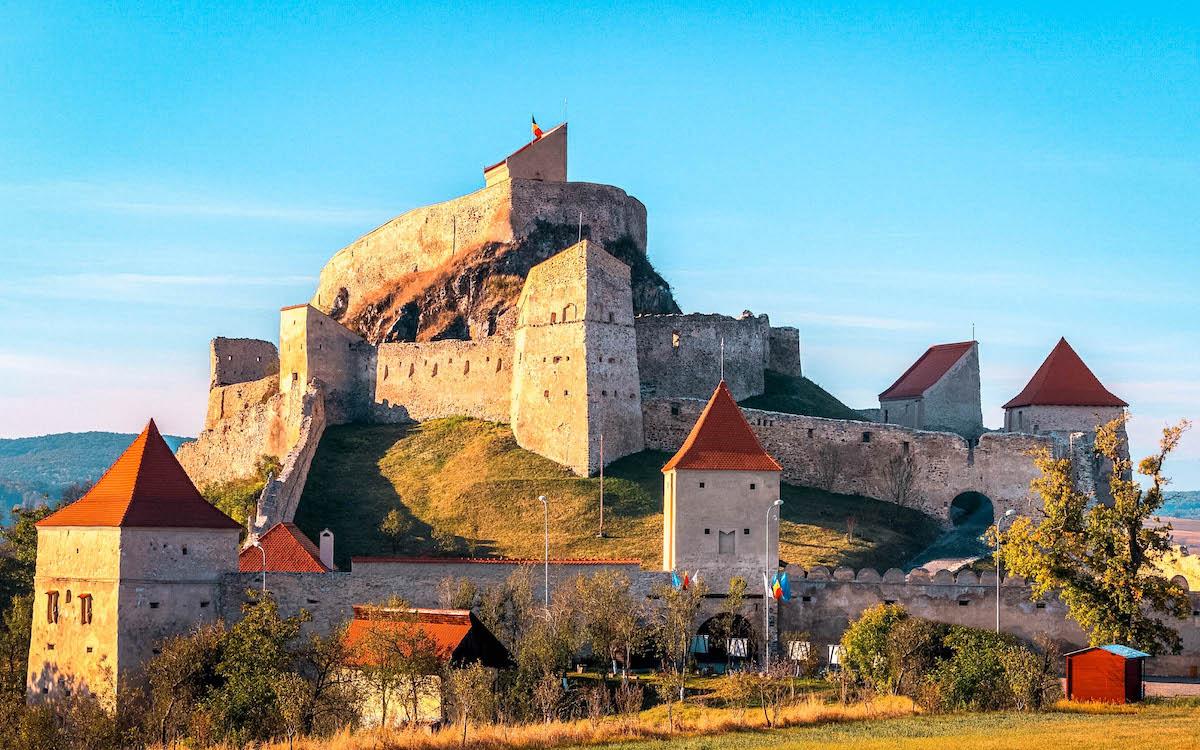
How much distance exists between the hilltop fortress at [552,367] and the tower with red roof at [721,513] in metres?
14.9

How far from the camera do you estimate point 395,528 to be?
A: 61.8 meters

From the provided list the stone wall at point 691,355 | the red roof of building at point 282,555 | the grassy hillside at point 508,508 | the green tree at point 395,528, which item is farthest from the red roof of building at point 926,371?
the red roof of building at point 282,555

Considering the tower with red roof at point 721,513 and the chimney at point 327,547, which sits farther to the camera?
the chimney at point 327,547

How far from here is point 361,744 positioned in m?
38.6

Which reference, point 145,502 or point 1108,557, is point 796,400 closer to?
point 1108,557

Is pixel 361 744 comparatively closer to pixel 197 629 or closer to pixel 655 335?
pixel 197 629

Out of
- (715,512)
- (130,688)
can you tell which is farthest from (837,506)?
(130,688)

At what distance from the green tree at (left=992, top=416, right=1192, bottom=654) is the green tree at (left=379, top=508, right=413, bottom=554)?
2280cm

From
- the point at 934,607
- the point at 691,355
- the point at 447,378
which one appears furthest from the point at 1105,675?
the point at 447,378

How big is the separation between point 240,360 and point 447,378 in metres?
15.2

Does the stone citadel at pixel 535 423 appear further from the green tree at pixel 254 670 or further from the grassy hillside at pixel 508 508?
the green tree at pixel 254 670

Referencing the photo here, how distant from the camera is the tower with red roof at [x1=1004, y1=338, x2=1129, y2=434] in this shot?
71.8 m

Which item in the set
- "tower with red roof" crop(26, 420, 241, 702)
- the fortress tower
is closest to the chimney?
"tower with red roof" crop(26, 420, 241, 702)

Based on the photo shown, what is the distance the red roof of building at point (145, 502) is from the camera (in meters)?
47.5
